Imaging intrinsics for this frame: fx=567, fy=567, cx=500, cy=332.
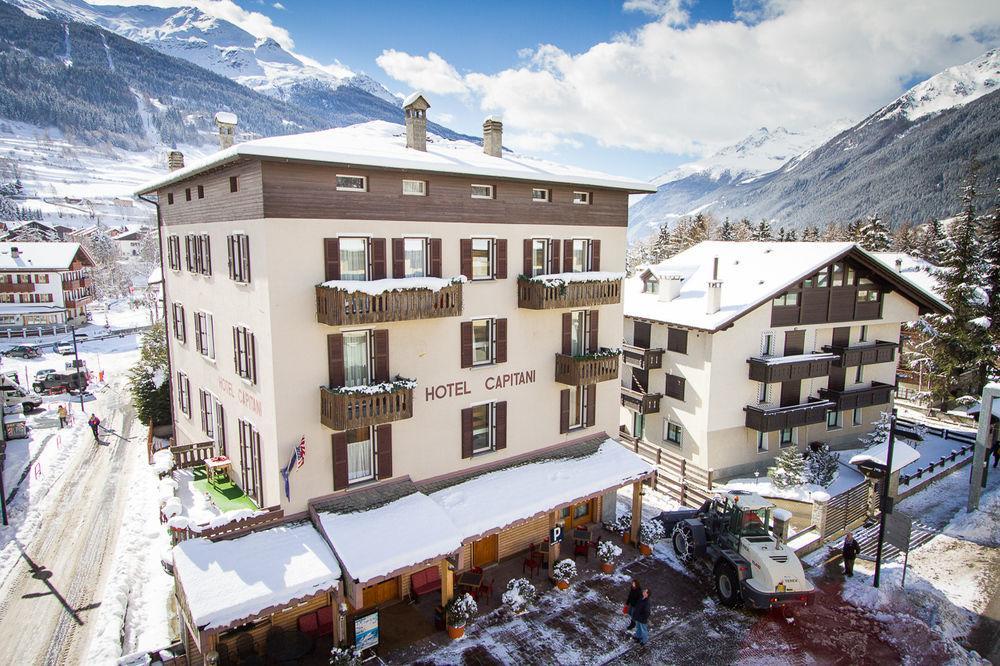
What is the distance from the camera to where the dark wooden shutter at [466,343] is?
19.6 metres

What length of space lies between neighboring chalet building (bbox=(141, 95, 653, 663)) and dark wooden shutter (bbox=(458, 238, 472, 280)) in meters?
0.07

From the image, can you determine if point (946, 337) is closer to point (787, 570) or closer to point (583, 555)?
point (787, 570)

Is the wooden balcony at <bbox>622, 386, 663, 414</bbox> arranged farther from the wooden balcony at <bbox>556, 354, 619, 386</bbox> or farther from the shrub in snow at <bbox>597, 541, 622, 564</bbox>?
the shrub in snow at <bbox>597, 541, 622, 564</bbox>

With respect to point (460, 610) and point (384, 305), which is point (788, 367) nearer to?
point (460, 610)

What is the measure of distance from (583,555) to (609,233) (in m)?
12.6

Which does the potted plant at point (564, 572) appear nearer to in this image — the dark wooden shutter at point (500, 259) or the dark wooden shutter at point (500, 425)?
the dark wooden shutter at point (500, 425)

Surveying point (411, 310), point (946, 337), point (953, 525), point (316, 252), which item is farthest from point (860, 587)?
point (946, 337)

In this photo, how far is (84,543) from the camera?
21.8 m

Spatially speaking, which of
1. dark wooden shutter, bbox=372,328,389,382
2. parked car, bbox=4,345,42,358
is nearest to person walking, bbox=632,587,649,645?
dark wooden shutter, bbox=372,328,389,382

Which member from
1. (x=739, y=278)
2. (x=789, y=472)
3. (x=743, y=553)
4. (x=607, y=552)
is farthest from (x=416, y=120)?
(x=789, y=472)

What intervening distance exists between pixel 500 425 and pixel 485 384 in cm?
176

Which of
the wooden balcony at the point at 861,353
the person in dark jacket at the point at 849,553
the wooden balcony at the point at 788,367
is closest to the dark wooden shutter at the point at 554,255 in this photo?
the wooden balcony at the point at 788,367

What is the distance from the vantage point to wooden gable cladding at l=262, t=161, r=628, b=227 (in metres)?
15.4

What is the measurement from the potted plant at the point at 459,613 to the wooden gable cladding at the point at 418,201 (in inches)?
464
